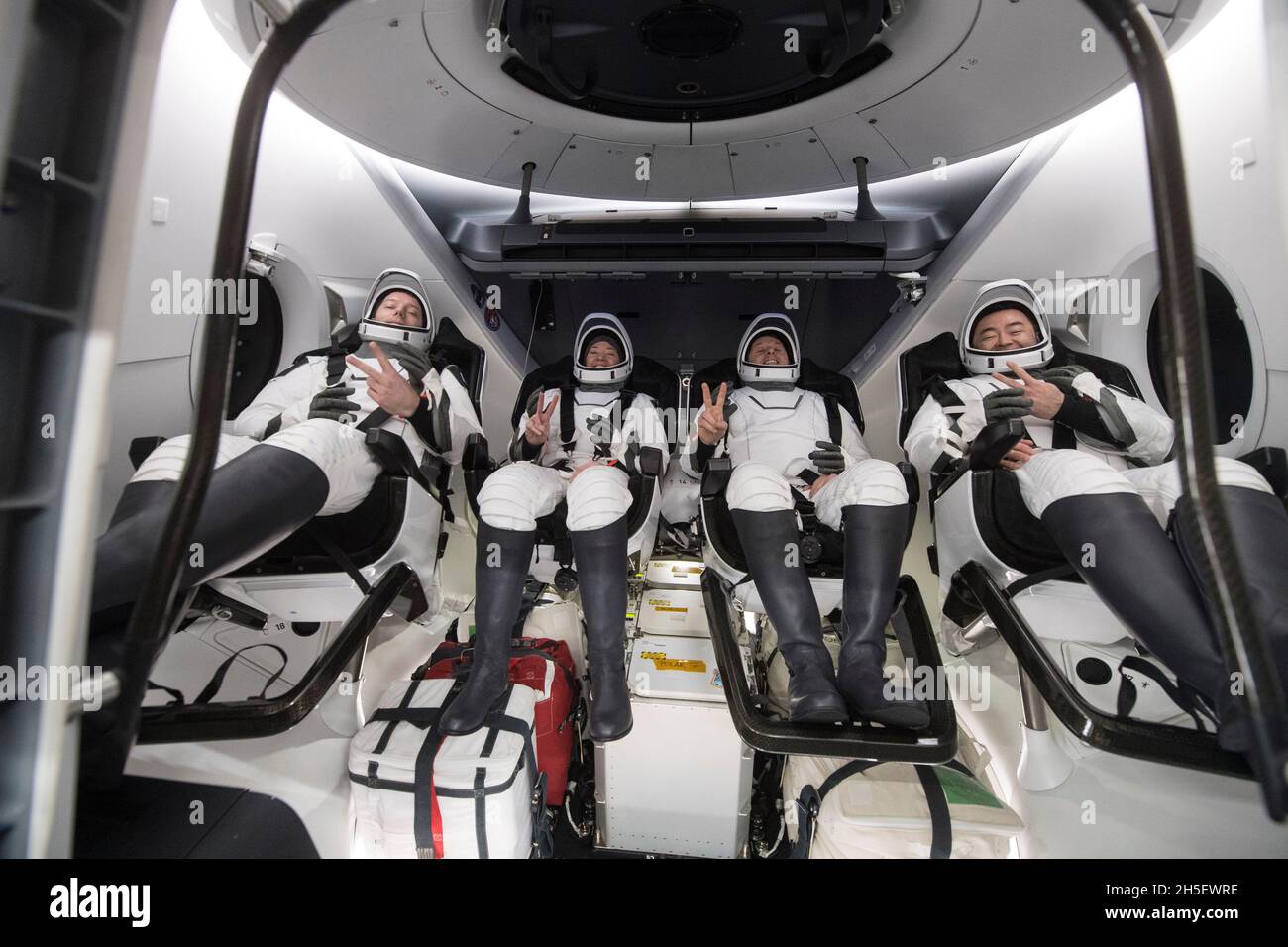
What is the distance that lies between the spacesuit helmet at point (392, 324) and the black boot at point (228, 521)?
2.72 ft

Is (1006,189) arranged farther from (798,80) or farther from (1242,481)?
(1242,481)

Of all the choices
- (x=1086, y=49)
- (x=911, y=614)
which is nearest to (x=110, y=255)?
(x=911, y=614)

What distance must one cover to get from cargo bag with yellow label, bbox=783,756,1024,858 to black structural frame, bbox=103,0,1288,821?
3.40 ft

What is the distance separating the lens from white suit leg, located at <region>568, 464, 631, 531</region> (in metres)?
1.66

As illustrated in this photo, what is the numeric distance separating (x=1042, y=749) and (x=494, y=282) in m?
3.28

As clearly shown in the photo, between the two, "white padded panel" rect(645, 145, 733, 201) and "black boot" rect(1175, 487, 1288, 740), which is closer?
"black boot" rect(1175, 487, 1288, 740)

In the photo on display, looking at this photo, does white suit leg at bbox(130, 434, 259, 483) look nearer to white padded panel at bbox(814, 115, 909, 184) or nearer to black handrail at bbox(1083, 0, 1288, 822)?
black handrail at bbox(1083, 0, 1288, 822)

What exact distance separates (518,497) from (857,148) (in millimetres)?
1838

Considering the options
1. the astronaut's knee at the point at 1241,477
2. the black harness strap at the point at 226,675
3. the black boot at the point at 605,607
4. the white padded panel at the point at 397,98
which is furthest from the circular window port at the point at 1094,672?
the white padded panel at the point at 397,98

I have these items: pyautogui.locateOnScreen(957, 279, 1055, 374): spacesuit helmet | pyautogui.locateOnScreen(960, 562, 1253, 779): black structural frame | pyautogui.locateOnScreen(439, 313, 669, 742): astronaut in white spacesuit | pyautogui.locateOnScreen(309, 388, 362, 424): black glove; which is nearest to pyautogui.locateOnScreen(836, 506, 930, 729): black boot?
pyautogui.locateOnScreen(960, 562, 1253, 779): black structural frame

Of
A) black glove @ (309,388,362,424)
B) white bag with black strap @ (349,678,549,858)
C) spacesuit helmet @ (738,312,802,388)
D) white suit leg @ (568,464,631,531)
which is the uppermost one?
spacesuit helmet @ (738,312,802,388)

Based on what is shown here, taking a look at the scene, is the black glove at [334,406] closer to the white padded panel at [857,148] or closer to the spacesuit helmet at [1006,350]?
the white padded panel at [857,148]

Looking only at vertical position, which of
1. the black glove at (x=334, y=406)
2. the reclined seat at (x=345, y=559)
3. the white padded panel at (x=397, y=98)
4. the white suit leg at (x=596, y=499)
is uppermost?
the white padded panel at (x=397, y=98)

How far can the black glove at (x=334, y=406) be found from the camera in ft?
5.73
